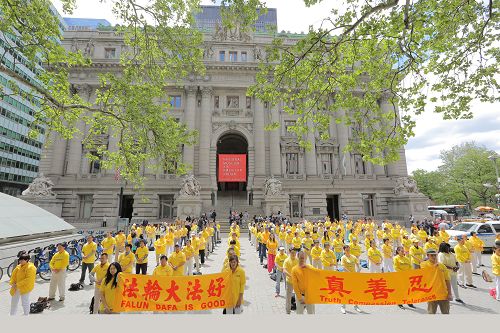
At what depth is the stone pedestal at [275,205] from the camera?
2888cm

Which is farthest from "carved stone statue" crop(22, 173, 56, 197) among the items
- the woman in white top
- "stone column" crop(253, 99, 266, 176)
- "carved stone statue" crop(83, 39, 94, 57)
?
the woman in white top

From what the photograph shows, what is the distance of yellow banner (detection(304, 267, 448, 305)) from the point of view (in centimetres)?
596

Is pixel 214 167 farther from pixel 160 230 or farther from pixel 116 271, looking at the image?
pixel 116 271

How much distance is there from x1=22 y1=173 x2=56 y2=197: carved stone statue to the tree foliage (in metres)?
58.1

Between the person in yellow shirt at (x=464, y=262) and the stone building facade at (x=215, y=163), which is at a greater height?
the stone building facade at (x=215, y=163)

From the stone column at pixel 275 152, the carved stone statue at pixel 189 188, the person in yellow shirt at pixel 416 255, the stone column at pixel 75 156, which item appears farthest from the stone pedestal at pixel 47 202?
the person in yellow shirt at pixel 416 255

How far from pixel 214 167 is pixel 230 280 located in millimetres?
28866

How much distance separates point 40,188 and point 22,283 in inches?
1138

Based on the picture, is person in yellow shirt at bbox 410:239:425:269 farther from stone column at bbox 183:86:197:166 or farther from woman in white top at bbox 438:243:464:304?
stone column at bbox 183:86:197:166

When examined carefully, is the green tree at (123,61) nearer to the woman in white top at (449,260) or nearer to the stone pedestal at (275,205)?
the woman in white top at (449,260)

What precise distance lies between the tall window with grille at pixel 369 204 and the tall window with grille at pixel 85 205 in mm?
34723

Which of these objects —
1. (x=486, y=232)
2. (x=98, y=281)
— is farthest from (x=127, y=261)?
(x=486, y=232)

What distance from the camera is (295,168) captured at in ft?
116

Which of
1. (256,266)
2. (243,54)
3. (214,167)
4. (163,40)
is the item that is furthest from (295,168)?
(163,40)
